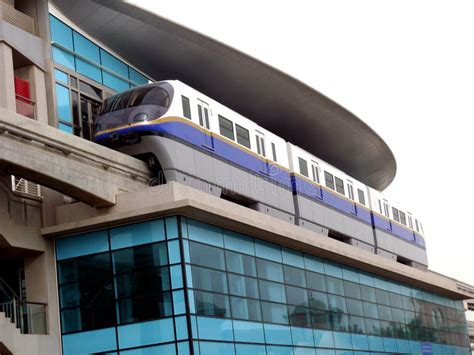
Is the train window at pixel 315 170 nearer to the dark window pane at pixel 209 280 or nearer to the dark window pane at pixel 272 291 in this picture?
the dark window pane at pixel 272 291

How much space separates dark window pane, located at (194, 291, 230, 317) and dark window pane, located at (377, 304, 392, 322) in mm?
11619

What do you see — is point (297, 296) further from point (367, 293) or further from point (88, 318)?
point (88, 318)

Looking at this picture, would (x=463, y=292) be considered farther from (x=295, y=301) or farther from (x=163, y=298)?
(x=163, y=298)

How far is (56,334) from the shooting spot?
2452 centimetres

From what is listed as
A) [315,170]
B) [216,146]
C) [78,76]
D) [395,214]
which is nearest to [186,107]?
[216,146]

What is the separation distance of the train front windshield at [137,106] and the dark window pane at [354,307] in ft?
35.6

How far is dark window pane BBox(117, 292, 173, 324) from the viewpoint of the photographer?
77.9ft

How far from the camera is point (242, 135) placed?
30.1 metres

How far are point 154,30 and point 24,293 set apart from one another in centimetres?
1184

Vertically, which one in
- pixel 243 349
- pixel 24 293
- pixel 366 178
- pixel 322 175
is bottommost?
pixel 243 349

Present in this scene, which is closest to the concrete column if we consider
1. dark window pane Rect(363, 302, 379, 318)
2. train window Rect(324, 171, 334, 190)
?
train window Rect(324, 171, 334, 190)

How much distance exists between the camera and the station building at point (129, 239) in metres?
23.8

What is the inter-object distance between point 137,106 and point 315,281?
8788 mm

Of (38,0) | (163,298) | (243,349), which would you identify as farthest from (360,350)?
(38,0)
